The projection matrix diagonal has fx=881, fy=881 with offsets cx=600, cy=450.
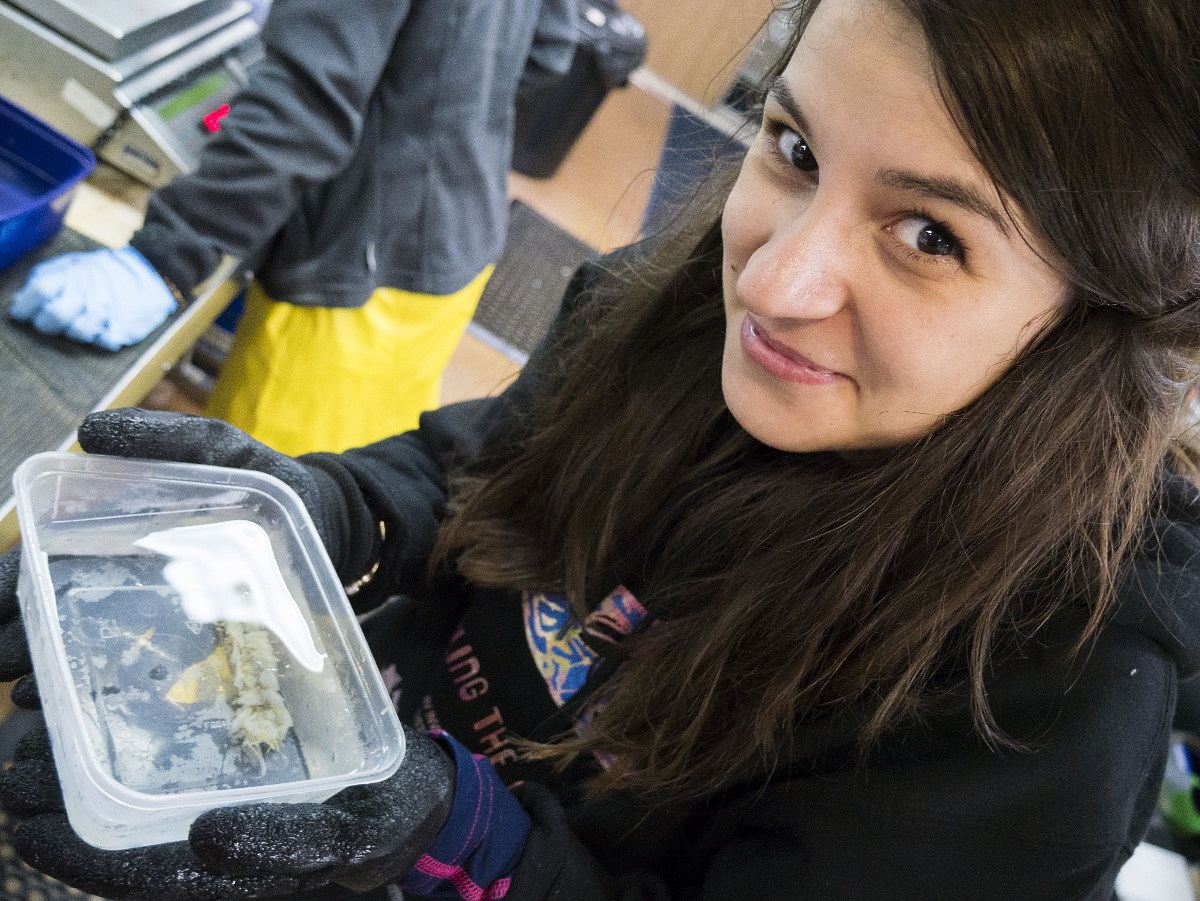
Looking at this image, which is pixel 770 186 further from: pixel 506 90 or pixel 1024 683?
pixel 506 90

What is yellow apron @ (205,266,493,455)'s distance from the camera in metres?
1.74

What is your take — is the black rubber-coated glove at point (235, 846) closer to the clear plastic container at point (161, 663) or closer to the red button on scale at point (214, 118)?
the clear plastic container at point (161, 663)

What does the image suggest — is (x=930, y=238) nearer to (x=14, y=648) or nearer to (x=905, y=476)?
(x=905, y=476)

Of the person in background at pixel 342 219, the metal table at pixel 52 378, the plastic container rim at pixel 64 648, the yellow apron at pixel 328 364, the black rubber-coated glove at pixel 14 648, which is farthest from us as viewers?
the yellow apron at pixel 328 364

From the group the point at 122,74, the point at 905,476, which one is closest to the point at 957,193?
the point at 905,476

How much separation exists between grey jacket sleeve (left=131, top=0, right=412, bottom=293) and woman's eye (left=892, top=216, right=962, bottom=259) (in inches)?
43.0

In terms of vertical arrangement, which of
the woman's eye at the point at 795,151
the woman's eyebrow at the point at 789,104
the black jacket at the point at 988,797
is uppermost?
the woman's eyebrow at the point at 789,104

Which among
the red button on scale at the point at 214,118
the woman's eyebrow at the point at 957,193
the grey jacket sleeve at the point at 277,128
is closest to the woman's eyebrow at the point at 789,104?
the woman's eyebrow at the point at 957,193

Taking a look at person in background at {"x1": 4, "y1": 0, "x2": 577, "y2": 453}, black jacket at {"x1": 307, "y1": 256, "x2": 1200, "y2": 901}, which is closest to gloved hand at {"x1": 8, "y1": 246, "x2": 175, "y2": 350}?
person in background at {"x1": 4, "y1": 0, "x2": 577, "y2": 453}

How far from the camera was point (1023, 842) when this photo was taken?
77cm

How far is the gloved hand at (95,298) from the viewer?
1.25 metres

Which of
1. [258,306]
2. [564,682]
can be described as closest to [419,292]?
[258,306]

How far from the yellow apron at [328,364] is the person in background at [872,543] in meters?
0.75

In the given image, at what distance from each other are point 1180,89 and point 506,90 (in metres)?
1.35
